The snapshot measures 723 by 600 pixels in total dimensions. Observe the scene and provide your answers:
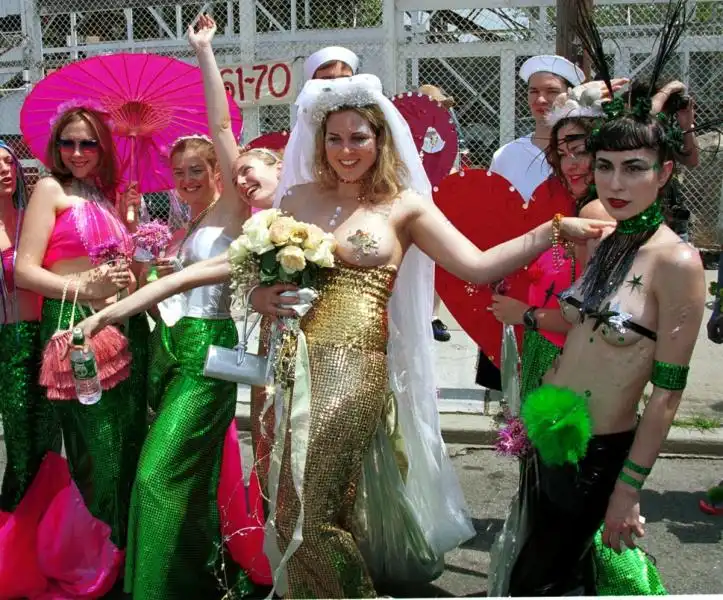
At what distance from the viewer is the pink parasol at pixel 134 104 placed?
378cm

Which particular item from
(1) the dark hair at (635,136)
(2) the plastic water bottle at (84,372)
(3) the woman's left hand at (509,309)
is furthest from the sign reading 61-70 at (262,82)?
(1) the dark hair at (635,136)

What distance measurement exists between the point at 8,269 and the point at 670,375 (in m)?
2.64

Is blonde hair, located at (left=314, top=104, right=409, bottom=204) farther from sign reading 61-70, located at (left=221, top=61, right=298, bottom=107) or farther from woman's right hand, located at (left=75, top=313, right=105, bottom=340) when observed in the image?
sign reading 61-70, located at (left=221, top=61, right=298, bottom=107)

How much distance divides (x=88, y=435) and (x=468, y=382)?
3487 mm

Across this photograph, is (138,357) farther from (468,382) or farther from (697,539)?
(468,382)

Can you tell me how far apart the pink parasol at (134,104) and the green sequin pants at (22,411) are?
0.81 m

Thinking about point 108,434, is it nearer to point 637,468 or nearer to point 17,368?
point 17,368

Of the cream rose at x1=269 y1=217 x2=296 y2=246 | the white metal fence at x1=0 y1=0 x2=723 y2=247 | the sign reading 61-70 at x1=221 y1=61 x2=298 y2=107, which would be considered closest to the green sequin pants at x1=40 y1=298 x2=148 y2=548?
the cream rose at x1=269 y1=217 x2=296 y2=246

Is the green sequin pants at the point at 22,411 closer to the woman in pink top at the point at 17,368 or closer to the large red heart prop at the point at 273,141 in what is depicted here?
the woman in pink top at the point at 17,368

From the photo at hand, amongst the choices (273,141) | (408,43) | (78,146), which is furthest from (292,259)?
(408,43)

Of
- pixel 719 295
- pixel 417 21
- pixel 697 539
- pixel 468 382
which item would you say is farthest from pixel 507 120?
pixel 697 539

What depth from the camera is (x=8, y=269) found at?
11.7 ft

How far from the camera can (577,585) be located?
108 inches

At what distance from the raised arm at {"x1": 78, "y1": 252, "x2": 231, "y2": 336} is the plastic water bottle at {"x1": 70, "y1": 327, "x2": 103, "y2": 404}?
105 mm
